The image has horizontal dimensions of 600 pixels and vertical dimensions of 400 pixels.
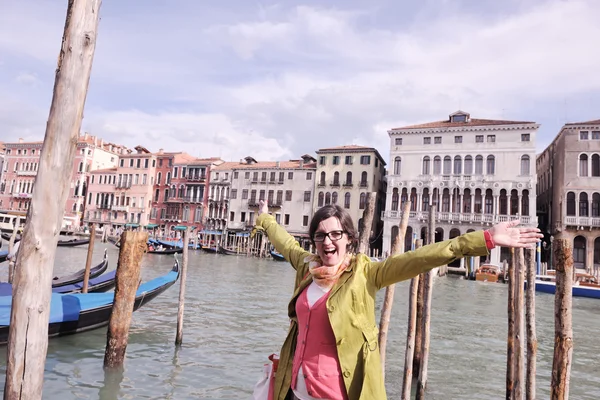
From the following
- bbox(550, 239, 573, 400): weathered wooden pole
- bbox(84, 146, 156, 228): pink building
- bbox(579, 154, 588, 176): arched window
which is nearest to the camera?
bbox(550, 239, 573, 400): weathered wooden pole

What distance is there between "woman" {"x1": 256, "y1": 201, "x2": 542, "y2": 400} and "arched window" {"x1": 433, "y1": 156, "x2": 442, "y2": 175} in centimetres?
3017

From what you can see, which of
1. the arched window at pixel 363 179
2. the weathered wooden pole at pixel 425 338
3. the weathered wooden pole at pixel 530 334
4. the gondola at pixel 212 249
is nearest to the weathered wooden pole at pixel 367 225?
the weathered wooden pole at pixel 425 338

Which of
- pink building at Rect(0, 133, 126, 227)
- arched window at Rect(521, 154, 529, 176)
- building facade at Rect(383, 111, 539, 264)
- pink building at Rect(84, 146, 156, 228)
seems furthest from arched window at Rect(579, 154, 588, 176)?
pink building at Rect(0, 133, 126, 227)

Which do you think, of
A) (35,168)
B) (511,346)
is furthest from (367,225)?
(35,168)

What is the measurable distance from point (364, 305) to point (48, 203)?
1.82 metres

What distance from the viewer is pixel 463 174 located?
2972 cm

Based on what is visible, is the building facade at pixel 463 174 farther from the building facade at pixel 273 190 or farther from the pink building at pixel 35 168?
A: the pink building at pixel 35 168

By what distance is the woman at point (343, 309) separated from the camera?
1718 mm

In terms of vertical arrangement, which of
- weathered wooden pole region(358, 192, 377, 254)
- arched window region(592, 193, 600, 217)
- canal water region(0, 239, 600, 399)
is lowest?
canal water region(0, 239, 600, 399)

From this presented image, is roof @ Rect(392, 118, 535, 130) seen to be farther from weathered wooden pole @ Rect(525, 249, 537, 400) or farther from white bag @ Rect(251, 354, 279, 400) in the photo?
white bag @ Rect(251, 354, 279, 400)

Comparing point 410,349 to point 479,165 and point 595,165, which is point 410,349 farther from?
point 595,165

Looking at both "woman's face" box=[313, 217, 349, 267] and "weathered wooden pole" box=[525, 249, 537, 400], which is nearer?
"woman's face" box=[313, 217, 349, 267]

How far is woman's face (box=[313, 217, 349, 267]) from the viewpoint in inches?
79.0

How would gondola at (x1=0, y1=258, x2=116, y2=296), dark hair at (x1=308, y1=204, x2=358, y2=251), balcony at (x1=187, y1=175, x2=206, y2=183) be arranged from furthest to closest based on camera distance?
balcony at (x1=187, y1=175, x2=206, y2=183) < gondola at (x1=0, y1=258, x2=116, y2=296) < dark hair at (x1=308, y1=204, x2=358, y2=251)
